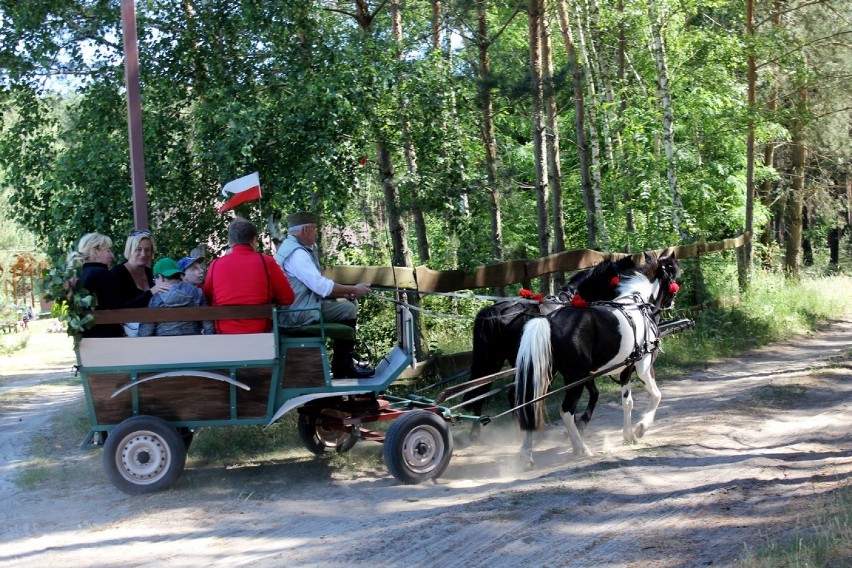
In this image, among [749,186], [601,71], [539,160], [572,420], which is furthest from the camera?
[601,71]

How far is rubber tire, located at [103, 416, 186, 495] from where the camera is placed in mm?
7062

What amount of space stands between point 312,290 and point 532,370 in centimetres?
227

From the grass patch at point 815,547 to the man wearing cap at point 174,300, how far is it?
4658 millimetres

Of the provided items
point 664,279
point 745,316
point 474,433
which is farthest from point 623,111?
point 474,433

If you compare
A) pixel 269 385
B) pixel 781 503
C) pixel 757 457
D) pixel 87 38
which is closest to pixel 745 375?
pixel 757 457

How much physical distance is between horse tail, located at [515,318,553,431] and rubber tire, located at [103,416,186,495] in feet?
10.4

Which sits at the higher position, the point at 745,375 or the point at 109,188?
the point at 109,188

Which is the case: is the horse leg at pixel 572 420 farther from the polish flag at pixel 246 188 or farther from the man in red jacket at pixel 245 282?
the polish flag at pixel 246 188

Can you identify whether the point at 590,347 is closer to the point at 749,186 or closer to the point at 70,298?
the point at 70,298

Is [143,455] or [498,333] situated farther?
[498,333]

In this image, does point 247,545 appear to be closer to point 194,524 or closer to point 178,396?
point 194,524

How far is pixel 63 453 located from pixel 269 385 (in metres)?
3.44

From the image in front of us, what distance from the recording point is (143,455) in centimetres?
721

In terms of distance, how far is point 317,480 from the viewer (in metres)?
7.92
